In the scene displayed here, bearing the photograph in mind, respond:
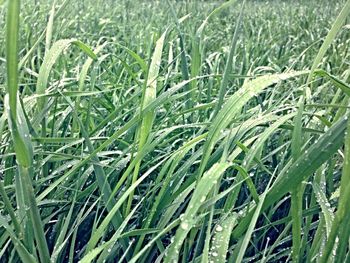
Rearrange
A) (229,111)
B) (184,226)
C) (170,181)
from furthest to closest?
(170,181) → (229,111) → (184,226)

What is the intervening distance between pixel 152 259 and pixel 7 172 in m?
0.25

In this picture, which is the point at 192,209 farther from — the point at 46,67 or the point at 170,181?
the point at 46,67

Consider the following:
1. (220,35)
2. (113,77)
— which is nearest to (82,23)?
(220,35)

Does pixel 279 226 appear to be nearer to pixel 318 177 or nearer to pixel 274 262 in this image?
pixel 274 262

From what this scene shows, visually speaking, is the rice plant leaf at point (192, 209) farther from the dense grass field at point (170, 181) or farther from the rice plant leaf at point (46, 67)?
the rice plant leaf at point (46, 67)

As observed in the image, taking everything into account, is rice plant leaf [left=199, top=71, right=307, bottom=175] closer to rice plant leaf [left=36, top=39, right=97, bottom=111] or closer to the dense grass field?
the dense grass field

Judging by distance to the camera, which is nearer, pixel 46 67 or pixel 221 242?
pixel 221 242

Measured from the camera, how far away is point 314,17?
385 centimetres

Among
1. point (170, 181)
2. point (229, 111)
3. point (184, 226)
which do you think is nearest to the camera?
point (184, 226)

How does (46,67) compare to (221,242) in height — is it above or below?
above

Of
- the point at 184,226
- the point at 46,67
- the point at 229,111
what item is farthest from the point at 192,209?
the point at 46,67

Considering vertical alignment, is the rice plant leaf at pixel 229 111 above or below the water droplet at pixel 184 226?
above

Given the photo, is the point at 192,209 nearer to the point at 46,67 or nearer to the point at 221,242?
the point at 221,242

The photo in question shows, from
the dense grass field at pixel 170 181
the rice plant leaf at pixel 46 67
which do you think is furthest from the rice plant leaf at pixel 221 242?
the rice plant leaf at pixel 46 67
